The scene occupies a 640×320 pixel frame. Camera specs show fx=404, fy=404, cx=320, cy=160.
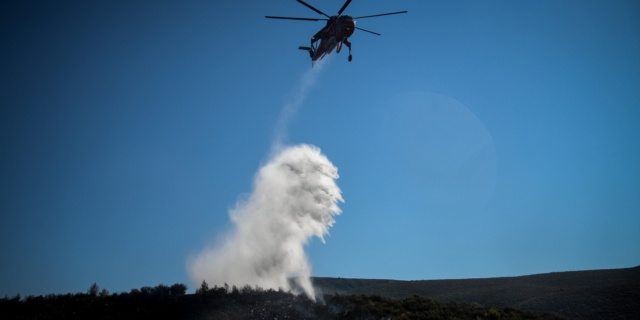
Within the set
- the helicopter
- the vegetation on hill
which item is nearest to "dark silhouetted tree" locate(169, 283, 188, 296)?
the vegetation on hill

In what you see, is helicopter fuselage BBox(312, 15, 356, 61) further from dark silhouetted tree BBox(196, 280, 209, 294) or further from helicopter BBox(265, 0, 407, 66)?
dark silhouetted tree BBox(196, 280, 209, 294)

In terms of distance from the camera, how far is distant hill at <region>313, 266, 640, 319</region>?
99.4 ft

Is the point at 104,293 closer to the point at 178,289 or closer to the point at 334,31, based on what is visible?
the point at 178,289

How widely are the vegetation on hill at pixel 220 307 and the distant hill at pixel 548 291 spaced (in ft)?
20.9

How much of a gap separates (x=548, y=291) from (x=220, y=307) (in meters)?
31.2

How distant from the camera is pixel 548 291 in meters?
38.5

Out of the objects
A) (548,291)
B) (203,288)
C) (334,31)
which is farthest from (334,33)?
(548,291)

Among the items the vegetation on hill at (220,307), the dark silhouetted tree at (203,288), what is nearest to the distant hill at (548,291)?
the vegetation on hill at (220,307)

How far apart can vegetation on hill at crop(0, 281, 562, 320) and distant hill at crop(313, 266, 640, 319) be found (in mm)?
6372

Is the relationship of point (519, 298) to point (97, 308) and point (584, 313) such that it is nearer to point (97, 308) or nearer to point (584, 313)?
point (584, 313)

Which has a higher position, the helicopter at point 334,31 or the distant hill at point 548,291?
the helicopter at point 334,31

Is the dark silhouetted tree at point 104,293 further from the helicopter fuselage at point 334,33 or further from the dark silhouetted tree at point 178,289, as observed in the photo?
the helicopter fuselage at point 334,33

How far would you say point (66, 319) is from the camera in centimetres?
2147

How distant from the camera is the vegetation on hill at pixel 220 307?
22895 mm
